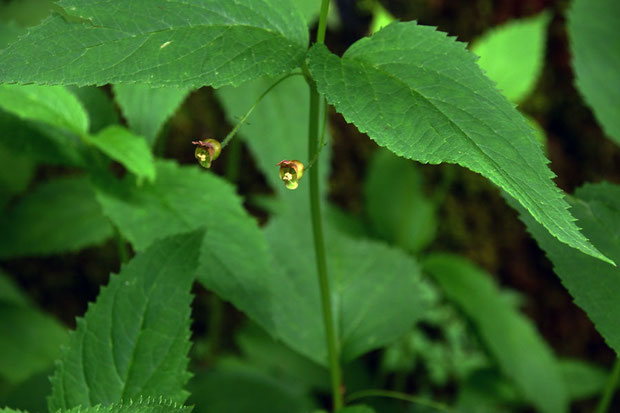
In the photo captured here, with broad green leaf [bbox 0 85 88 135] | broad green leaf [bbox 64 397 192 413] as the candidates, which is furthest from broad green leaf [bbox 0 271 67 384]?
broad green leaf [bbox 64 397 192 413]

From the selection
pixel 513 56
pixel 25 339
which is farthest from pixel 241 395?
pixel 513 56

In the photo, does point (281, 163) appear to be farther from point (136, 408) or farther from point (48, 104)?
point (48, 104)

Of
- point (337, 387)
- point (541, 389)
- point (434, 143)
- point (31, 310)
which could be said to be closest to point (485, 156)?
point (434, 143)

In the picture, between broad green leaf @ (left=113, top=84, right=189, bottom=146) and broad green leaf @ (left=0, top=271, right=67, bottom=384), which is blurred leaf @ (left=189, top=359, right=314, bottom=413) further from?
broad green leaf @ (left=113, top=84, right=189, bottom=146)

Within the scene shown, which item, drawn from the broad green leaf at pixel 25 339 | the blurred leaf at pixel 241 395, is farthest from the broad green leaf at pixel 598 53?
the broad green leaf at pixel 25 339

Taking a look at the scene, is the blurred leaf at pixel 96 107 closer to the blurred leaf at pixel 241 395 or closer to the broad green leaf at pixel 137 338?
the broad green leaf at pixel 137 338

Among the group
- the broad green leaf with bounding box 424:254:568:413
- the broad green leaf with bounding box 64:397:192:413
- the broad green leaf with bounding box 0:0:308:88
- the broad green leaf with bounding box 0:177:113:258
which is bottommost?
the broad green leaf with bounding box 424:254:568:413
